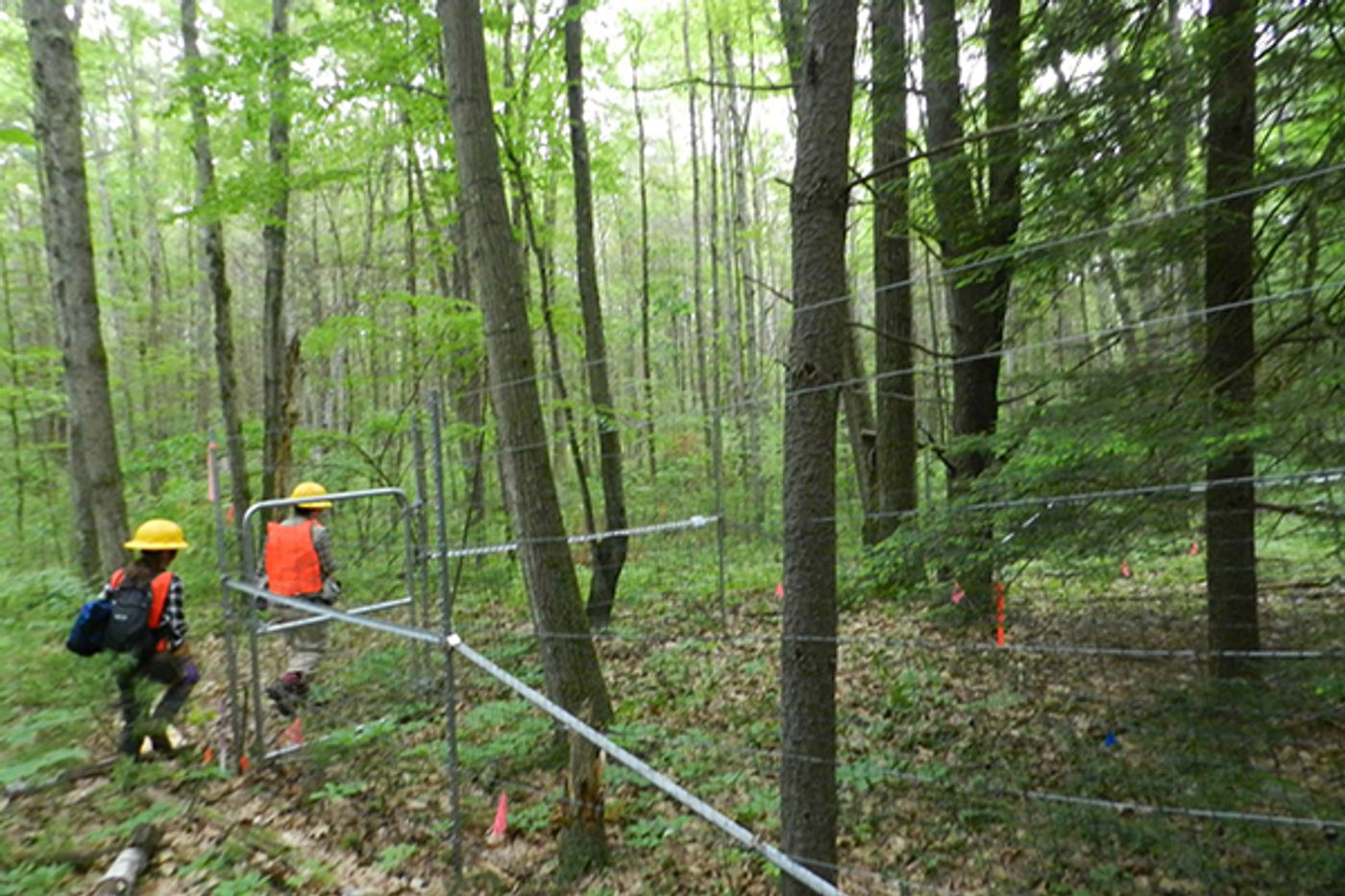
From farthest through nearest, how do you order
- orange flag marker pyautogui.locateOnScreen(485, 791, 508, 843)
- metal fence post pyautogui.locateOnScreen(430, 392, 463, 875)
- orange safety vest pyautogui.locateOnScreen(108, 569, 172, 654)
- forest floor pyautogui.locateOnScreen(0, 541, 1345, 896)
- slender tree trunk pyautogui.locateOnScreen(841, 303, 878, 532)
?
slender tree trunk pyautogui.locateOnScreen(841, 303, 878, 532), orange safety vest pyautogui.locateOnScreen(108, 569, 172, 654), orange flag marker pyautogui.locateOnScreen(485, 791, 508, 843), metal fence post pyautogui.locateOnScreen(430, 392, 463, 875), forest floor pyautogui.locateOnScreen(0, 541, 1345, 896)

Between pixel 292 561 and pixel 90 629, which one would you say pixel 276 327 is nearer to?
pixel 292 561

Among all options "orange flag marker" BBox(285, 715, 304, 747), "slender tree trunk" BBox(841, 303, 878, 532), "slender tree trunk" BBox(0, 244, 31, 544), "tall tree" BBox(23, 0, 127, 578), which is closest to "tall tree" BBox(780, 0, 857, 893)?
"orange flag marker" BBox(285, 715, 304, 747)

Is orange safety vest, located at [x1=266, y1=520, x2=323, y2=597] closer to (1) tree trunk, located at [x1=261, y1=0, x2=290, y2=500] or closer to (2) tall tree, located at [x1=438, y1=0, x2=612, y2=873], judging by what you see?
(2) tall tree, located at [x1=438, y1=0, x2=612, y2=873]

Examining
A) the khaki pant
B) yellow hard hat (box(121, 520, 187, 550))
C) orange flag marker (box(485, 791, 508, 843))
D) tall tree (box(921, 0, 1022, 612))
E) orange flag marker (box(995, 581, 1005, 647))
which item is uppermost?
tall tree (box(921, 0, 1022, 612))

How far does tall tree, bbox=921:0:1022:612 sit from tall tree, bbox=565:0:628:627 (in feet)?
12.2

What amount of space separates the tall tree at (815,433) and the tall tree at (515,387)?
202 centimetres

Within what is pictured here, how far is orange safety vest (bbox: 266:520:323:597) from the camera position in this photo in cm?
640

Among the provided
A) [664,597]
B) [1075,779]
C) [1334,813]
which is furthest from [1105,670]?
[664,597]

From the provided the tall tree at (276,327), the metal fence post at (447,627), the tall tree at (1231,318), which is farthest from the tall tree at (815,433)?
the tall tree at (276,327)

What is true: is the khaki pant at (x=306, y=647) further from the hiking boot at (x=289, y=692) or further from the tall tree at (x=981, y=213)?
the tall tree at (x=981, y=213)

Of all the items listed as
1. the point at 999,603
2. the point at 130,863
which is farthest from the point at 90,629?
the point at 999,603

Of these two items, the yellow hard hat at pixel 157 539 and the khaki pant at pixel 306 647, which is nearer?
the yellow hard hat at pixel 157 539

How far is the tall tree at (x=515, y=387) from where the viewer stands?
4.83 metres

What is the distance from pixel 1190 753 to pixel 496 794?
13.6ft
